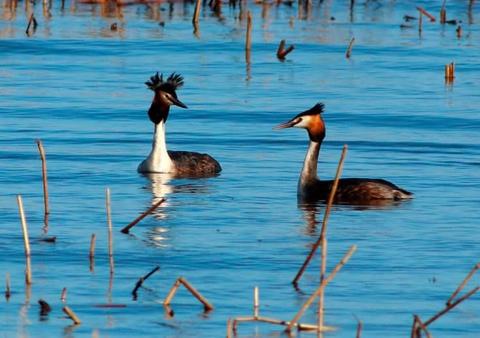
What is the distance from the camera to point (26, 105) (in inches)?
822

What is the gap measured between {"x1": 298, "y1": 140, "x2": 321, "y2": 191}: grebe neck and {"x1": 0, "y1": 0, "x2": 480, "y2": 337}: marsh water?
0.77 feet

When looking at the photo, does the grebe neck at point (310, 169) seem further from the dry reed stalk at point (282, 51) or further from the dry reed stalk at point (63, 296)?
the dry reed stalk at point (282, 51)

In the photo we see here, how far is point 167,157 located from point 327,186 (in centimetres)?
254

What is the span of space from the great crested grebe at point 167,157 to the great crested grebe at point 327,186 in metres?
1.41

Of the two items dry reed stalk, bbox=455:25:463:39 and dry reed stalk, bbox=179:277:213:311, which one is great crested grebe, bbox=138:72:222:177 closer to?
dry reed stalk, bbox=179:277:213:311

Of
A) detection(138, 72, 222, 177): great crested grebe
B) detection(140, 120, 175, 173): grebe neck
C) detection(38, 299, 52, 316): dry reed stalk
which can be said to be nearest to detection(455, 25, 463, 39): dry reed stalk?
detection(138, 72, 222, 177): great crested grebe

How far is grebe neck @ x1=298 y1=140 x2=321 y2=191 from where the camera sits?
14742mm

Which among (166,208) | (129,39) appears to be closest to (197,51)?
(129,39)

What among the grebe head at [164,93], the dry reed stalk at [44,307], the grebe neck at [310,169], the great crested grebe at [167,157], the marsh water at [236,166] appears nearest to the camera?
the dry reed stalk at [44,307]

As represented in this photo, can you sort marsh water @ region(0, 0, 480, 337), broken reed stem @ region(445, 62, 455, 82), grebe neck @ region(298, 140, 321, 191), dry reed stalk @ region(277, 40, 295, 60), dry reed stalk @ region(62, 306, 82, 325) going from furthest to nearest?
dry reed stalk @ region(277, 40, 295, 60)
broken reed stem @ region(445, 62, 455, 82)
grebe neck @ region(298, 140, 321, 191)
marsh water @ region(0, 0, 480, 337)
dry reed stalk @ region(62, 306, 82, 325)

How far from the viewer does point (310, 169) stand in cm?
1491

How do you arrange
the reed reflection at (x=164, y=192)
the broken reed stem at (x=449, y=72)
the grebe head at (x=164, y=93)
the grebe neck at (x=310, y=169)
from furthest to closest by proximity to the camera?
the broken reed stem at (x=449, y=72), the grebe head at (x=164, y=93), the grebe neck at (x=310, y=169), the reed reflection at (x=164, y=192)

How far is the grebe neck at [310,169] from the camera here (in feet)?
48.4

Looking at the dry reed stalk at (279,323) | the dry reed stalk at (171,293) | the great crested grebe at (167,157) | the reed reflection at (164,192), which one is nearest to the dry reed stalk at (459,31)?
the great crested grebe at (167,157)
